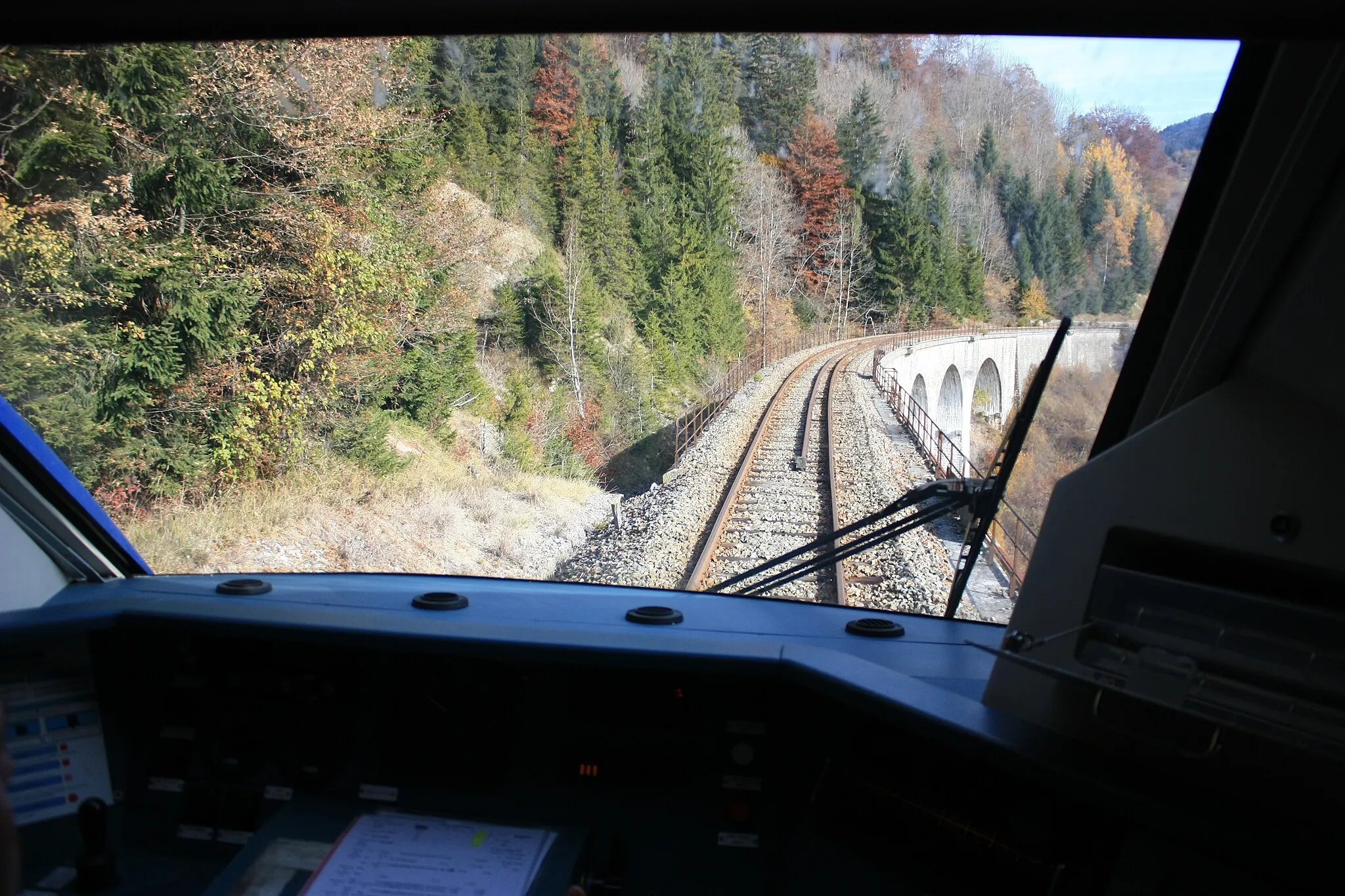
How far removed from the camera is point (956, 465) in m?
2.37

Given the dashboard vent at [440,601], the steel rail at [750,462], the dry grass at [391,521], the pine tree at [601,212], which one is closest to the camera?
the dashboard vent at [440,601]

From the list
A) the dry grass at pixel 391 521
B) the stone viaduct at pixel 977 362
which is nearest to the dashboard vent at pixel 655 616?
the dry grass at pixel 391 521

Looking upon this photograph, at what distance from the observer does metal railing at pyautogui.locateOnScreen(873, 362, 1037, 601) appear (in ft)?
7.04

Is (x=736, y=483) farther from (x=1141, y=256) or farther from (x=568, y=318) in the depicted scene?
(x=1141, y=256)

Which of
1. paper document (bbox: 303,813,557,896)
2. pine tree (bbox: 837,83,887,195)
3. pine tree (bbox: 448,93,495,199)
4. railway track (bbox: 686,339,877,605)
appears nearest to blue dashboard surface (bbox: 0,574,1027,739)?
railway track (bbox: 686,339,877,605)

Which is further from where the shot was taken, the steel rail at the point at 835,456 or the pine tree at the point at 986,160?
the steel rail at the point at 835,456

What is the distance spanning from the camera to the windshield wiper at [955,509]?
6.71 feet

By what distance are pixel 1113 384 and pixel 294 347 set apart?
7231 mm

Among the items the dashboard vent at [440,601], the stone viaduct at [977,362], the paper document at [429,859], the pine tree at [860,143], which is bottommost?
the paper document at [429,859]

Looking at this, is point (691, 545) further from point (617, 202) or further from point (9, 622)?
point (9, 622)

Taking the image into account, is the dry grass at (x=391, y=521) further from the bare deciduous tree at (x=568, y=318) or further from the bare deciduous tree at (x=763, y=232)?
the bare deciduous tree at (x=763, y=232)

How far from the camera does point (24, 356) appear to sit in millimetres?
5180

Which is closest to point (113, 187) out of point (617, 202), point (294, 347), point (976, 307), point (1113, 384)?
point (294, 347)

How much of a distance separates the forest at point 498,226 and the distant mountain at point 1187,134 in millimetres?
33
